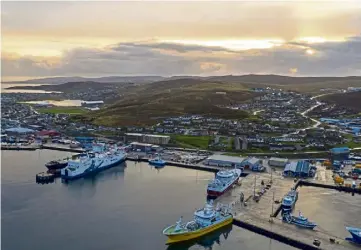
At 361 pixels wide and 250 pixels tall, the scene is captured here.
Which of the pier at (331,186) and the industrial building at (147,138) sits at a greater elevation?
the industrial building at (147,138)

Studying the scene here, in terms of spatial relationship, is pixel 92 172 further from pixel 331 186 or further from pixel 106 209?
pixel 331 186

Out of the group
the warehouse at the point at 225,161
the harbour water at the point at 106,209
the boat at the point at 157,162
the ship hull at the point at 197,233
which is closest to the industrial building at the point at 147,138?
the boat at the point at 157,162

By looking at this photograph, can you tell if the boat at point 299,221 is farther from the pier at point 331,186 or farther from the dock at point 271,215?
the pier at point 331,186

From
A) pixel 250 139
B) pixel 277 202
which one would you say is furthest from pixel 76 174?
pixel 250 139

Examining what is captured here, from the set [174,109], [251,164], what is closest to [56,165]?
[251,164]

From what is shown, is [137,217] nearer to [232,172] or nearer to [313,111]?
[232,172]
